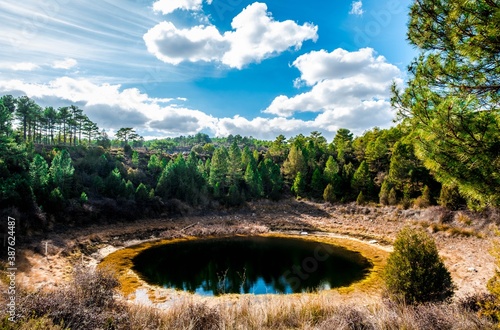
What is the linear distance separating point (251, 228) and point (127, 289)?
18.2 metres

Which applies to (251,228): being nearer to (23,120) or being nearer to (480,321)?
(480,321)

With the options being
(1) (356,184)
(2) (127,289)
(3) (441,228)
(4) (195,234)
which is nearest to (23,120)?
(4) (195,234)

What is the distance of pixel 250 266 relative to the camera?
20.1 meters

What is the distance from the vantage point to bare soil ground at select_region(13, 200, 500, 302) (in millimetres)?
15928

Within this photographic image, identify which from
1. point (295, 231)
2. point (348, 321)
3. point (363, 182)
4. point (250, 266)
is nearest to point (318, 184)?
point (363, 182)

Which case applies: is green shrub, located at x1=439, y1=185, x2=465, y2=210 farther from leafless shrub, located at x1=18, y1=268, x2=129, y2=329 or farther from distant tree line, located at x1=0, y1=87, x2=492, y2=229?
leafless shrub, located at x1=18, y1=268, x2=129, y2=329

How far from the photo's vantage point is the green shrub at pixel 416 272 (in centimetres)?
859

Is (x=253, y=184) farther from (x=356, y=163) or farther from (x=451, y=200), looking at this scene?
(x=451, y=200)

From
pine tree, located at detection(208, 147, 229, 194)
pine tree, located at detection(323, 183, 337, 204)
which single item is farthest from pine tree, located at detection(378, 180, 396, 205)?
pine tree, located at detection(208, 147, 229, 194)

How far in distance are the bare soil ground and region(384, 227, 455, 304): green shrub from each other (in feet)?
13.8

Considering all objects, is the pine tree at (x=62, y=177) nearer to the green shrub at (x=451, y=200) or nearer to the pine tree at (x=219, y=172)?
the pine tree at (x=219, y=172)

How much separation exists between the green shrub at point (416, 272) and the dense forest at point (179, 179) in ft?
59.2

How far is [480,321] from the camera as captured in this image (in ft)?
19.4

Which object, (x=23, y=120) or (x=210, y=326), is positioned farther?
(x=23, y=120)
